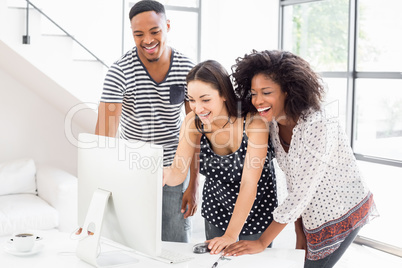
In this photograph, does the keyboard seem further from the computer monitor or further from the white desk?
the computer monitor

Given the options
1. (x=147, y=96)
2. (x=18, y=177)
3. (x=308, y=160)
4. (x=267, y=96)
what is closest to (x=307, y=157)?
(x=308, y=160)

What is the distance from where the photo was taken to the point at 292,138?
72.2 inches

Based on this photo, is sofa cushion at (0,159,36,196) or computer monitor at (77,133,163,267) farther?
sofa cushion at (0,159,36,196)

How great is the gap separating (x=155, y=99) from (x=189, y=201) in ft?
1.73

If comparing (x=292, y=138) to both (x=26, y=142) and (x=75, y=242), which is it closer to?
(x=75, y=242)

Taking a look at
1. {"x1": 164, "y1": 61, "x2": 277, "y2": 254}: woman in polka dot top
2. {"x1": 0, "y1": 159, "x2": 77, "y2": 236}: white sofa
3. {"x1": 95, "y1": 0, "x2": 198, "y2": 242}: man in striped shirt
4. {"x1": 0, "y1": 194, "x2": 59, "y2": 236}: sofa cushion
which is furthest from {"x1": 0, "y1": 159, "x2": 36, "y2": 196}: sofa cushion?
{"x1": 164, "y1": 61, "x2": 277, "y2": 254}: woman in polka dot top

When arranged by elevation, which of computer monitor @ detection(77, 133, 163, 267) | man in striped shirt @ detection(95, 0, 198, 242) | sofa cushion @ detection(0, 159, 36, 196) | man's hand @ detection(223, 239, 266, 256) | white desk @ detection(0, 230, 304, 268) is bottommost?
sofa cushion @ detection(0, 159, 36, 196)

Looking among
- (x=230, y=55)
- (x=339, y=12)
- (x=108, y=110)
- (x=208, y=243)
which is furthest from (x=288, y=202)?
(x=230, y=55)

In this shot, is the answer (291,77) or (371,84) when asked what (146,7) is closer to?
(291,77)

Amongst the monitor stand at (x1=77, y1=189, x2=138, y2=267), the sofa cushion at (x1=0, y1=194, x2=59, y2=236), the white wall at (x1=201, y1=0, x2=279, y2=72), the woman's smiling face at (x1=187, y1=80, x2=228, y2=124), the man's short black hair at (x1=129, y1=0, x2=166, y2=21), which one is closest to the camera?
the monitor stand at (x1=77, y1=189, x2=138, y2=267)

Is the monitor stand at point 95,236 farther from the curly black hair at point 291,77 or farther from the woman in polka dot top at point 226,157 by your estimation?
the curly black hair at point 291,77

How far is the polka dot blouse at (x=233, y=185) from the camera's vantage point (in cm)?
194

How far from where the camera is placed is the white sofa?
3590mm

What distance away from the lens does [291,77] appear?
Answer: 1787 mm
